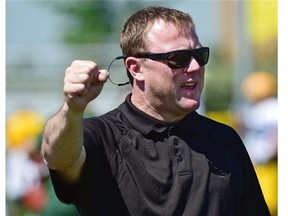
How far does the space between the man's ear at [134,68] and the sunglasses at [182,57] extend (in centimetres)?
11

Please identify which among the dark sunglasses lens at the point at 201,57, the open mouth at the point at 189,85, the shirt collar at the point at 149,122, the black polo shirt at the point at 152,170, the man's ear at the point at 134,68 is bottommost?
the black polo shirt at the point at 152,170

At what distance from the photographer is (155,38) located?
3773 mm

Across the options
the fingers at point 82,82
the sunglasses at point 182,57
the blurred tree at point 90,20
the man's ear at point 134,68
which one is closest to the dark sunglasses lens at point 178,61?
the sunglasses at point 182,57

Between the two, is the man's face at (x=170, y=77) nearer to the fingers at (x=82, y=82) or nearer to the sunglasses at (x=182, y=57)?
the sunglasses at (x=182, y=57)

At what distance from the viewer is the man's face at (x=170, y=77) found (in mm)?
3701

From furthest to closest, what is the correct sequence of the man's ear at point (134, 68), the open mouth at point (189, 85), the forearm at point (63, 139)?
the man's ear at point (134, 68), the open mouth at point (189, 85), the forearm at point (63, 139)

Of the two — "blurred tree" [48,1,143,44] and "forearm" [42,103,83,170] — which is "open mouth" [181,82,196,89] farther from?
"blurred tree" [48,1,143,44]

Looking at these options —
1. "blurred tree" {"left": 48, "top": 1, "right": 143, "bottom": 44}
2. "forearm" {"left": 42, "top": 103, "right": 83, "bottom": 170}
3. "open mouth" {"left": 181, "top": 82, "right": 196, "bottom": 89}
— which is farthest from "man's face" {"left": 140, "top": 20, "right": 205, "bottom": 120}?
"blurred tree" {"left": 48, "top": 1, "right": 143, "bottom": 44}

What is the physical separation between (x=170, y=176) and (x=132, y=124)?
11.2 inches

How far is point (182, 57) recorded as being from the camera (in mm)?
3711

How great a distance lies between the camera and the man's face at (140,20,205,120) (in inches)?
146

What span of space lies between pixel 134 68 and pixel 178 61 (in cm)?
25
